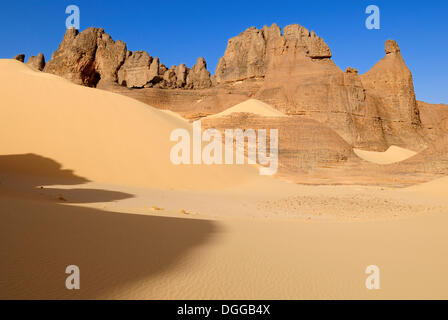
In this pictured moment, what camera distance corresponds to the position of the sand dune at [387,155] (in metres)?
30.7

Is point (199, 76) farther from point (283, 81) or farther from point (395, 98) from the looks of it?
point (395, 98)

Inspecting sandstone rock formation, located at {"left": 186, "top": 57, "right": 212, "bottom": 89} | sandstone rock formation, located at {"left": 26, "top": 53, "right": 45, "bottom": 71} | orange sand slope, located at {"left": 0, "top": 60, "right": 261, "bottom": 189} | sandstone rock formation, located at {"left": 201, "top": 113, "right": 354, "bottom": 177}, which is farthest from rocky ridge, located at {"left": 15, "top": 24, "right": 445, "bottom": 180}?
sandstone rock formation, located at {"left": 26, "top": 53, "right": 45, "bottom": 71}

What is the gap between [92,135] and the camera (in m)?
14.2

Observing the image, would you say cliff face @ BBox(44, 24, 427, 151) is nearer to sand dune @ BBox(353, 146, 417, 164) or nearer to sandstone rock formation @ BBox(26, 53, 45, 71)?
sand dune @ BBox(353, 146, 417, 164)

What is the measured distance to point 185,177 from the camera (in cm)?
1401

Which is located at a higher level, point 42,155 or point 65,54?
point 65,54

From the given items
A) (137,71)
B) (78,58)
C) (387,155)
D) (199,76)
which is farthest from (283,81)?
(199,76)

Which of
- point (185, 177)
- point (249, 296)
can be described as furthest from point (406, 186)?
→ point (249, 296)

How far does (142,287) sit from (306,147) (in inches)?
763

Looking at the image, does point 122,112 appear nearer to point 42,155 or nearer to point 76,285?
point 42,155

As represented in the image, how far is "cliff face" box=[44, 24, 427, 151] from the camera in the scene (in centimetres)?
3180

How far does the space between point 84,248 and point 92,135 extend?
12.4 metres

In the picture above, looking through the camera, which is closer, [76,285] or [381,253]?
[76,285]

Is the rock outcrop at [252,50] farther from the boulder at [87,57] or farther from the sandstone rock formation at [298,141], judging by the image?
the sandstone rock formation at [298,141]
